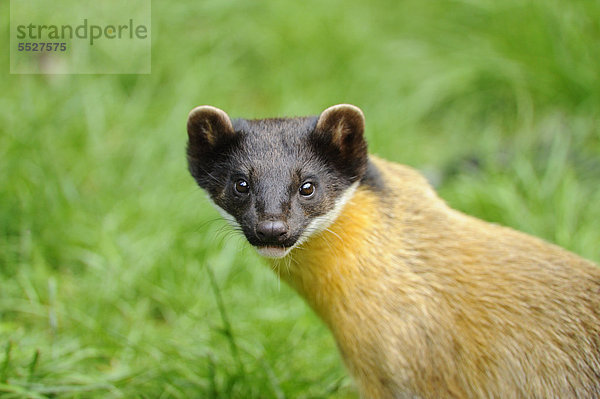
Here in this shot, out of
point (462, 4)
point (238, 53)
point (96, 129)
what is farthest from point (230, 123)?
point (462, 4)

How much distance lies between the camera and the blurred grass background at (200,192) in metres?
5.91

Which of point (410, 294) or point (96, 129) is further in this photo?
point (96, 129)

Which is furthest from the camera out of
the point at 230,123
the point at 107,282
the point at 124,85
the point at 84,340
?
the point at 124,85

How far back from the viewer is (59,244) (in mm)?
6848

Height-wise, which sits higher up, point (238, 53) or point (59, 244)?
point (238, 53)

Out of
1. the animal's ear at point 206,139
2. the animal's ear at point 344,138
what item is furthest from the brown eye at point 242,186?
the animal's ear at point 344,138

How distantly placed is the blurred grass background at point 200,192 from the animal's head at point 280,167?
0.68 m

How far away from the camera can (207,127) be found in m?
4.66

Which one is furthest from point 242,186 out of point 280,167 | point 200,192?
point 200,192

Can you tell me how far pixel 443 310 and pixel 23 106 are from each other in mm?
5298

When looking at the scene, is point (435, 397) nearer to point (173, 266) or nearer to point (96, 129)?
point (173, 266)

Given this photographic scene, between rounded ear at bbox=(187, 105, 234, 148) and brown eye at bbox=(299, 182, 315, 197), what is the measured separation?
0.61m

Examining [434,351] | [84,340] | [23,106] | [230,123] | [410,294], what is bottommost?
[84,340]

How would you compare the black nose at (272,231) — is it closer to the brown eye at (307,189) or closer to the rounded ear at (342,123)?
the brown eye at (307,189)
